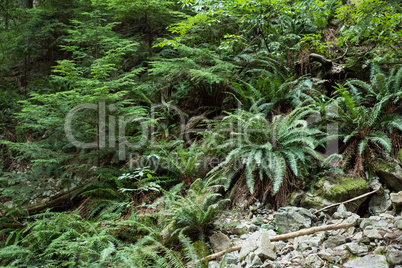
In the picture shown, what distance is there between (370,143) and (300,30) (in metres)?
3.74

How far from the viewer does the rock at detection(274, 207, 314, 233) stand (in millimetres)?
2873

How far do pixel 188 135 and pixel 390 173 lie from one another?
10.6 feet

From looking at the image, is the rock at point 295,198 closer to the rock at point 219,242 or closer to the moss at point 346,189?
the moss at point 346,189

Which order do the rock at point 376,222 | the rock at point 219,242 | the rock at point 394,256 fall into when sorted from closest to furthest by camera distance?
the rock at point 394,256 < the rock at point 376,222 < the rock at point 219,242

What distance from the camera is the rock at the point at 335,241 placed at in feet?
8.00

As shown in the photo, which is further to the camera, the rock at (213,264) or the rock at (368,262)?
the rock at (213,264)

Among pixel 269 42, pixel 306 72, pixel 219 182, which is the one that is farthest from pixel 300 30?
pixel 219 182

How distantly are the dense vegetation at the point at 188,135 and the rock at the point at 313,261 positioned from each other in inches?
37.5

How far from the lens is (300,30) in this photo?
6.27m

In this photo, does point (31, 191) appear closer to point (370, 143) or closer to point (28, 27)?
point (28, 27)

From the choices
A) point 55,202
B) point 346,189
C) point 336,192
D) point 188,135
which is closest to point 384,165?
point 346,189

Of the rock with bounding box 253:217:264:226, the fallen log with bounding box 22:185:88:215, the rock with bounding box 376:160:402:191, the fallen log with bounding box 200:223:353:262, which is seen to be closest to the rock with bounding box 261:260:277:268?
the fallen log with bounding box 200:223:353:262

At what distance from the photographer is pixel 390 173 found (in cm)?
315

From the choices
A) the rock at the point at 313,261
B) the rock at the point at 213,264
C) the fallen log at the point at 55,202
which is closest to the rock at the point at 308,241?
the rock at the point at 313,261
